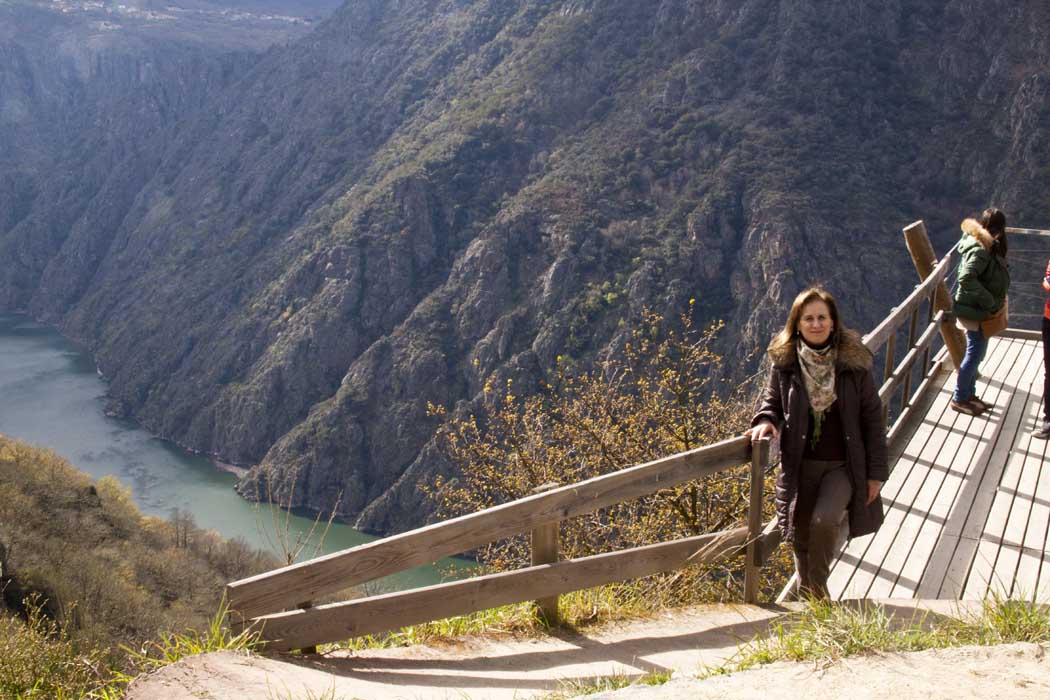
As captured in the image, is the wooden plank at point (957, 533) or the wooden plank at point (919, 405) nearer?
the wooden plank at point (957, 533)

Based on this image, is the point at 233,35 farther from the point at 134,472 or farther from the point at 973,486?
the point at 973,486

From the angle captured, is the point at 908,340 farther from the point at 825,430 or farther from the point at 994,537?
the point at 825,430

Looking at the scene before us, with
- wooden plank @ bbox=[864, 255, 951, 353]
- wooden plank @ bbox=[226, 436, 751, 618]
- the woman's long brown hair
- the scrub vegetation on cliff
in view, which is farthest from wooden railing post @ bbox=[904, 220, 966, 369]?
the scrub vegetation on cliff

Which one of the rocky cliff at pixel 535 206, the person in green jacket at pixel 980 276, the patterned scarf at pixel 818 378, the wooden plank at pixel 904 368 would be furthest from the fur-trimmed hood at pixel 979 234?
the rocky cliff at pixel 535 206

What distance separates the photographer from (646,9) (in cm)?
6456

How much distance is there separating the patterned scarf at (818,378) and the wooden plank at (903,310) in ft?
3.01

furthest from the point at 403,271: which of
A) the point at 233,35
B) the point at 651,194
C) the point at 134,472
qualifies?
the point at 233,35

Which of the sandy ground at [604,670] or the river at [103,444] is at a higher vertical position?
the sandy ground at [604,670]

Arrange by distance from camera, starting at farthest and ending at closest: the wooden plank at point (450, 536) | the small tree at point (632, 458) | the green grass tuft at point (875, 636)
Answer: the small tree at point (632, 458)
the wooden plank at point (450, 536)
the green grass tuft at point (875, 636)

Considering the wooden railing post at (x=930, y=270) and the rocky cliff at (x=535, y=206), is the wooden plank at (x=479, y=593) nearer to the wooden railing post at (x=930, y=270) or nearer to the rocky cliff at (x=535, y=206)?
the wooden railing post at (x=930, y=270)

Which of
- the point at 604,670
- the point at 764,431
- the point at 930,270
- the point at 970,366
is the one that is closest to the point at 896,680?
the point at 604,670

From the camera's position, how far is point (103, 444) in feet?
209

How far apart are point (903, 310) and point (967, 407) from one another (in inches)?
56.2

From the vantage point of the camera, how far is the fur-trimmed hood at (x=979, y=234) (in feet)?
19.9
